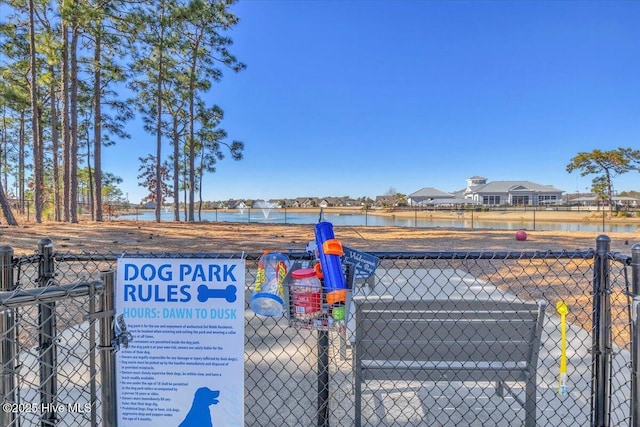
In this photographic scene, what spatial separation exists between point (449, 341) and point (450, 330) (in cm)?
7

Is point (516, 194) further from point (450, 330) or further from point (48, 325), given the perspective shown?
point (48, 325)

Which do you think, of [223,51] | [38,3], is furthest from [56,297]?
[223,51]

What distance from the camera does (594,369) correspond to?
1.83 metres

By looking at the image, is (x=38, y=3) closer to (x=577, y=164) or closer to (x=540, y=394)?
(x=540, y=394)

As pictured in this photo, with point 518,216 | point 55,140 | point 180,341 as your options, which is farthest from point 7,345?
point 518,216

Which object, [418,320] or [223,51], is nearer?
[418,320]

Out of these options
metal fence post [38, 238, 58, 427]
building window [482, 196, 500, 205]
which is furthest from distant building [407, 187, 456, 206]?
metal fence post [38, 238, 58, 427]

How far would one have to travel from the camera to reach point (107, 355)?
1.33m

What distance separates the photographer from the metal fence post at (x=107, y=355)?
129 cm

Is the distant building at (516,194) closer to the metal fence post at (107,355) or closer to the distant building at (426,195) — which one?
the distant building at (426,195)

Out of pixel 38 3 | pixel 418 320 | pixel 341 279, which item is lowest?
pixel 418 320

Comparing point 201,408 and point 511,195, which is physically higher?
point 511,195

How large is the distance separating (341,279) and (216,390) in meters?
0.75

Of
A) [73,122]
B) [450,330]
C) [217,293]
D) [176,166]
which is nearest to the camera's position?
[217,293]
